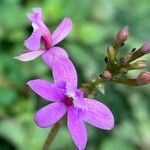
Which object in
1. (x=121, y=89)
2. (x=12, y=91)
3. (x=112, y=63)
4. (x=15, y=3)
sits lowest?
(x=121, y=89)

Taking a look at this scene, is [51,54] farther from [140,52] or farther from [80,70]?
[80,70]

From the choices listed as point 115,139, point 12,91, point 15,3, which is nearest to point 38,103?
point 12,91

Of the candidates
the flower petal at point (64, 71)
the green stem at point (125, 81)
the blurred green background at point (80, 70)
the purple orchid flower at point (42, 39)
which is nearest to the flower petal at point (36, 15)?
the purple orchid flower at point (42, 39)

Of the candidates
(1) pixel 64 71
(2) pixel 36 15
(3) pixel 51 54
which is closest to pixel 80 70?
(2) pixel 36 15

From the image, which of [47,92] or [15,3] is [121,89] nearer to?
[15,3]

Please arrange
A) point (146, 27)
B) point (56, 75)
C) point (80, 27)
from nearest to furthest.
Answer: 1. point (56, 75)
2. point (146, 27)
3. point (80, 27)

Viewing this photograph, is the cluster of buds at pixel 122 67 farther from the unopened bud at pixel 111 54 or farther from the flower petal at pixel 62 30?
the flower petal at pixel 62 30

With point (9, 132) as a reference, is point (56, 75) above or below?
above

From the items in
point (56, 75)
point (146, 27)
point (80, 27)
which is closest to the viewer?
point (56, 75)
